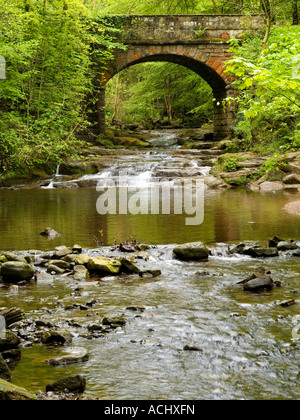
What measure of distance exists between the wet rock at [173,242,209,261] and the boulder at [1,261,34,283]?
72.7 inches

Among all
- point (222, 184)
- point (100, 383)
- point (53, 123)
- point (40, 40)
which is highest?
point (40, 40)

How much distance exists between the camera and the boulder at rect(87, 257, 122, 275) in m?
5.13

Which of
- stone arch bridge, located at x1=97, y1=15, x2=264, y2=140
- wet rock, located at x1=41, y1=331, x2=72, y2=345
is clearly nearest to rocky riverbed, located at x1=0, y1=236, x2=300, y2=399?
wet rock, located at x1=41, y1=331, x2=72, y2=345

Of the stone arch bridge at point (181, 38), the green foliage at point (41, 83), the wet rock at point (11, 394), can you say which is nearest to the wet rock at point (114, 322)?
the wet rock at point (11, 394)

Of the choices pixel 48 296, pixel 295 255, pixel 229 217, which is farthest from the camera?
pixel 229 217

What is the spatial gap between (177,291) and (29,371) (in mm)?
1932

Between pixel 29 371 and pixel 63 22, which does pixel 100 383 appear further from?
pixel 63 22

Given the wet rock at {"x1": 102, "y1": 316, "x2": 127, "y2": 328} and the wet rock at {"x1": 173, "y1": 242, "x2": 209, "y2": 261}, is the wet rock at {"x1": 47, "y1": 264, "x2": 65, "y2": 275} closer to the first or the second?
the wet rock at {"x1": 173, "y1": 242, "x2": 209, "y2": 261}

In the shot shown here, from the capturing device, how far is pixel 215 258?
5863 millimetres

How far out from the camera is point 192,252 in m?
5.78

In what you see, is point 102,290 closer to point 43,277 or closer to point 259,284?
point 43,277

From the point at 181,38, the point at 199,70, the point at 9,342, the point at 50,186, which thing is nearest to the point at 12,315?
the point at 9,342

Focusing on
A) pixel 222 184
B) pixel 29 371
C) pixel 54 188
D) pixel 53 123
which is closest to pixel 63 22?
pixel 53 123

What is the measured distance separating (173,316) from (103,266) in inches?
61.5
